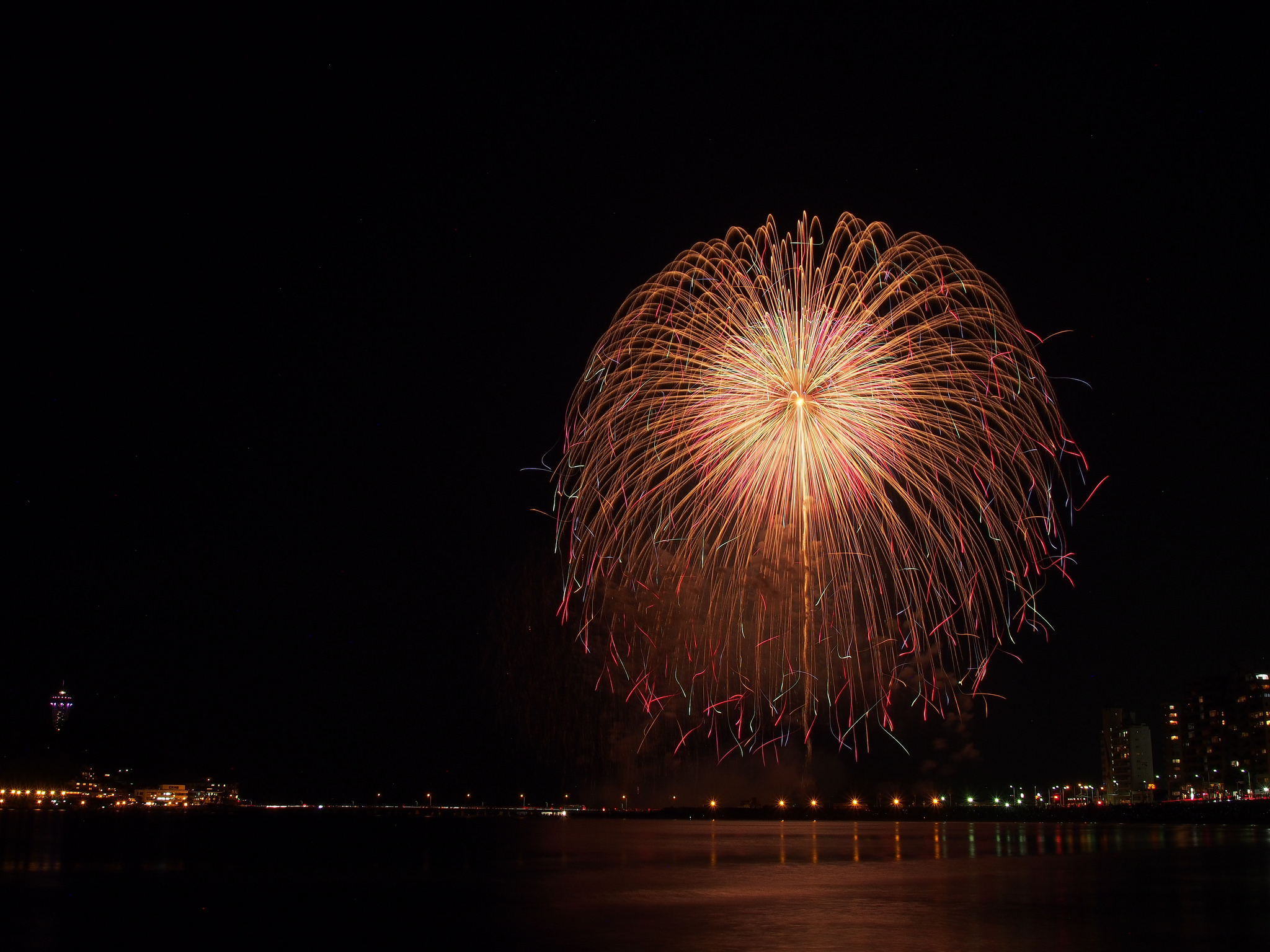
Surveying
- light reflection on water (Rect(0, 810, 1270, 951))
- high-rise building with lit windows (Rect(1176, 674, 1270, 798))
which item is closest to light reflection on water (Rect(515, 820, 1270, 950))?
light reflection on water (Rect(0, 810, 1270, 951))

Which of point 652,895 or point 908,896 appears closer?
point 908,896

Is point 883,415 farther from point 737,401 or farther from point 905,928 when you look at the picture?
point 905,928

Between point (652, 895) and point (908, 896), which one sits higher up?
point (908, 896)

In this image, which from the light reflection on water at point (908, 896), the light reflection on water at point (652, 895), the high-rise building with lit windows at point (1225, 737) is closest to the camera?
the light reflection on water at point (908, 896)

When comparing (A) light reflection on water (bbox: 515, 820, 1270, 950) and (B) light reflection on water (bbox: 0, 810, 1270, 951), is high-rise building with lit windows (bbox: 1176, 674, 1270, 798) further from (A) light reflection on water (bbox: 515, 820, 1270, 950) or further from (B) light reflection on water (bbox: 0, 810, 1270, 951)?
(A) light reflection on water (bbox: 515, 820, 1270, 950)

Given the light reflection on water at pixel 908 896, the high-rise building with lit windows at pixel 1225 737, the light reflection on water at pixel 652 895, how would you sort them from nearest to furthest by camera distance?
the light reflection on water at pixel 908 896
the light reflection on water at pixel 652 895
the high-rise building with lit windows at pixel 1225 737

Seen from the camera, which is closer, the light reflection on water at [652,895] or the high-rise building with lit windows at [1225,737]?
the light reflection on water at [652,895]

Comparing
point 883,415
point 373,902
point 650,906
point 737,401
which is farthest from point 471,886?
point 883,415

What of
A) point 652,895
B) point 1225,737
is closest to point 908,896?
point 652,895

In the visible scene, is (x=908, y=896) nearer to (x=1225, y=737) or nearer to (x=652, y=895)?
(x=652, y=895)

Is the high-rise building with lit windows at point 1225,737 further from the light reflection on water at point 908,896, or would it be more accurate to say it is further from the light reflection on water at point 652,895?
the light reflection on water at point 908,896

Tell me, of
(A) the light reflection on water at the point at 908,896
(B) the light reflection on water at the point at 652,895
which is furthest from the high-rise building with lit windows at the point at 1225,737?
(A) the light reflection on water at the point at 908,896

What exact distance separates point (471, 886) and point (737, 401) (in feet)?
45.0

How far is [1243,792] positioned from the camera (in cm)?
15475
